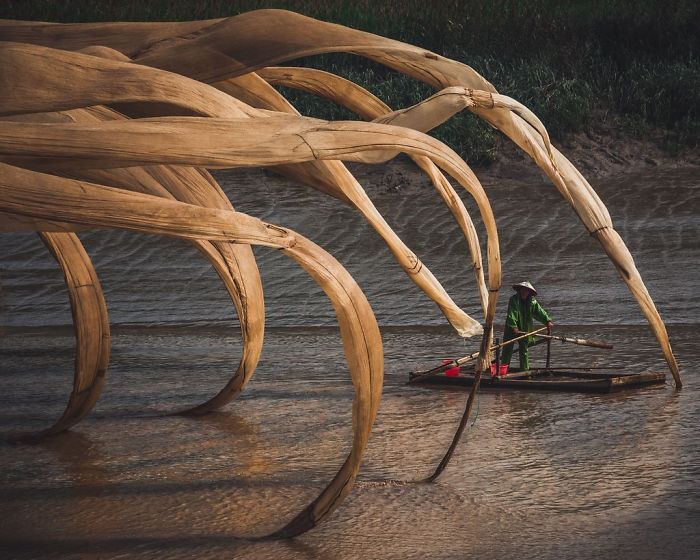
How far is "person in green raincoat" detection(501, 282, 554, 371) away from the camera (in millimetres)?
10039

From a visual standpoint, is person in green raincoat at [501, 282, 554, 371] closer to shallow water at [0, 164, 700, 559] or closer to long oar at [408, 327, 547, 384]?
long oar at [408, 327, 547, 384]

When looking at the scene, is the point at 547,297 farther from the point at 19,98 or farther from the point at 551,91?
the point at 19,98

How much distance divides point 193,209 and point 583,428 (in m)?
3.74

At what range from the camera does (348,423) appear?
28.4 feet

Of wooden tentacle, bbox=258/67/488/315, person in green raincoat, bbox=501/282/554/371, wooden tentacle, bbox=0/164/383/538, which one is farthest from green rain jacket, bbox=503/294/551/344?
wooden tentacle, bbox=0/164/383/538

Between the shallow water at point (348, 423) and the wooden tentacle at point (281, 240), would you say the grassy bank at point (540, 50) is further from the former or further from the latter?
the wooden tentacle at point (281, 240)

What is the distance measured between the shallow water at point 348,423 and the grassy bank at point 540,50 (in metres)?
2.37

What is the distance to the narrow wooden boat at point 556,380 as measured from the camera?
30.1 ft

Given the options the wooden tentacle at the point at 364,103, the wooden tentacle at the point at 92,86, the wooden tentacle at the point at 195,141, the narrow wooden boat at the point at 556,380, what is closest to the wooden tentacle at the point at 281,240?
the wooden tentacle at the point at 195,141

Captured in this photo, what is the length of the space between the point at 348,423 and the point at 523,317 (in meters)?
2.17

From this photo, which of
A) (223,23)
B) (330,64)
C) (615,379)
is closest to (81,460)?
(223,23)

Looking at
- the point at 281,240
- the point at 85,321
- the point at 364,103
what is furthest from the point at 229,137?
the point at 85,321

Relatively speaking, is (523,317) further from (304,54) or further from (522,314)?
(304,54)

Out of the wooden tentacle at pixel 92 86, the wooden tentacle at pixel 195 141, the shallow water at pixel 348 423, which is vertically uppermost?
the wooden tentacle at pixel 92 86
